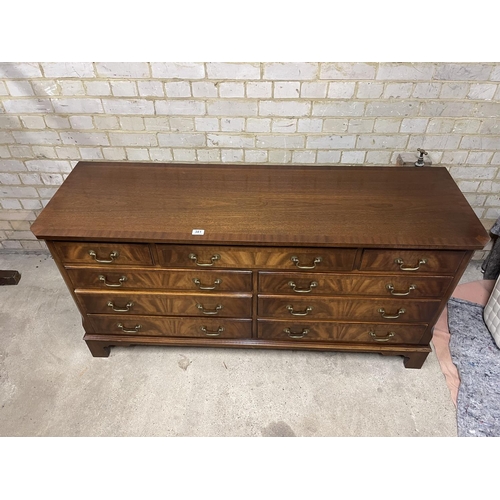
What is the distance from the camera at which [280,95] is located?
197 centimetres

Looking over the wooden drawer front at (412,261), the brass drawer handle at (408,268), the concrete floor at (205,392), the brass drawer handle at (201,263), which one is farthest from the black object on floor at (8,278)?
the brass drawer handle at (408,268)

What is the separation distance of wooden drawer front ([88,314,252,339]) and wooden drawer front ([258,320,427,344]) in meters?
0.13

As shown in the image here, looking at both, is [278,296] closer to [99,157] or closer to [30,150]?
[99,157]

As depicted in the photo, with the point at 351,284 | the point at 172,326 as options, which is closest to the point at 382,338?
the point at 351,284

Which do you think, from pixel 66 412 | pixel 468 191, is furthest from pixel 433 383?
pixel 66 412

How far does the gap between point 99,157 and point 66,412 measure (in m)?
1.43

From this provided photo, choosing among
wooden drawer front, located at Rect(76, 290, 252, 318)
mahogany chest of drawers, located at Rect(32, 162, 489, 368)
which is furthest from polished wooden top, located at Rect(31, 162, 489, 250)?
wooden drawer front, located at Rect(76, 290, 252, 318)

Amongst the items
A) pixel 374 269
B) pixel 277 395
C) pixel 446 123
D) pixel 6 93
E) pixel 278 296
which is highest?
pixel 6 93

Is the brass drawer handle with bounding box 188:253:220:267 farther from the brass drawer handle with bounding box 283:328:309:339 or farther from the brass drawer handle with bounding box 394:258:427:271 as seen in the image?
the brass drawer handle with bounding box 394:258:427:271

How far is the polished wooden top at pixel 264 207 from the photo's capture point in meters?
1.52

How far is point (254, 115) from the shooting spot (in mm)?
2043

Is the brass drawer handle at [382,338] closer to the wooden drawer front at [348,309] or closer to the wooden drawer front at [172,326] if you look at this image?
the wooden drawer front at [348,309]

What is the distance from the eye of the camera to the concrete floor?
178 centimetres

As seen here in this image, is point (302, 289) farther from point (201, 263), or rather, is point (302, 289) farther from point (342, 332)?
point (201, 263)
